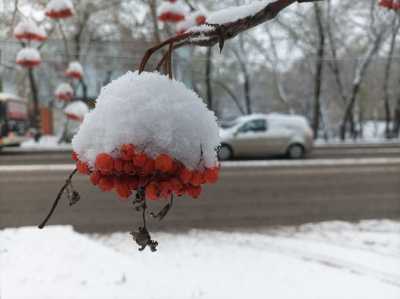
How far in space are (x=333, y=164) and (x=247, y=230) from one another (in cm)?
817

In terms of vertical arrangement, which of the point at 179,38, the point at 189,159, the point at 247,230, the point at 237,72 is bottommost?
the point at 247,230

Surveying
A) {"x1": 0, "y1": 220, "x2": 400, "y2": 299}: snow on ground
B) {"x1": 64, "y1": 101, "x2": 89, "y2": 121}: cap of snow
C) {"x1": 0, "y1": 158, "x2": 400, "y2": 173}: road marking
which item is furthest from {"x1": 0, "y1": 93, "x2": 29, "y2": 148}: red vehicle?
{"x1": 0, "y1": 220, "x2": 400, "y2": 299}: snow on ground

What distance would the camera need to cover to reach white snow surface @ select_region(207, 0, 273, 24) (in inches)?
44.1

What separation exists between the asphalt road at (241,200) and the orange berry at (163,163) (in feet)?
20.4

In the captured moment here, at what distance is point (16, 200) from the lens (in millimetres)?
9273

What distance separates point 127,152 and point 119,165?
0.10 feet

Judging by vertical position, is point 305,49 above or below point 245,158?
above

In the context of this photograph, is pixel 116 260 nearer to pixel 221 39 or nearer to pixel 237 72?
pixel 221 39

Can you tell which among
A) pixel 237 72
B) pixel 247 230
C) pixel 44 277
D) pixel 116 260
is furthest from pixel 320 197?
pixel 237 72

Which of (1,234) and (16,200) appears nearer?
(1,234)

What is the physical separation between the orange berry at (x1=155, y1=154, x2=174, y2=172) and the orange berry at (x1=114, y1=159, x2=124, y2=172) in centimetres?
7

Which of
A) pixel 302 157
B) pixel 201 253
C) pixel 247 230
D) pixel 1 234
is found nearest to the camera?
pixel 201 253

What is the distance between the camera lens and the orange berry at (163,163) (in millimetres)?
1002

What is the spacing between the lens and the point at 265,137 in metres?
15.5
